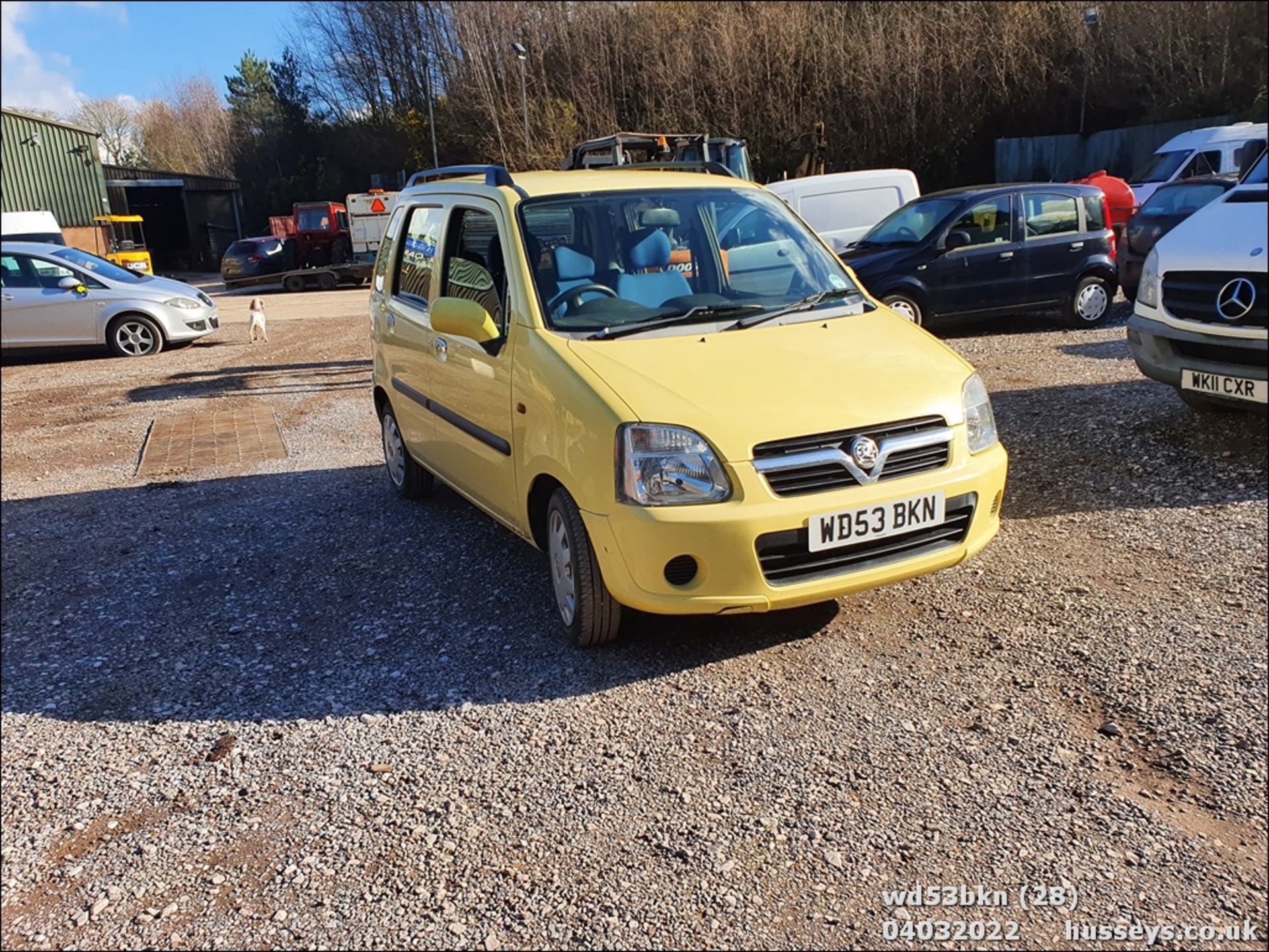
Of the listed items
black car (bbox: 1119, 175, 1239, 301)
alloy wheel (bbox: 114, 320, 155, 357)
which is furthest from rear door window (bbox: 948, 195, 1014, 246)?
alloy wheel (bbox: 114, 320, 155, 357)

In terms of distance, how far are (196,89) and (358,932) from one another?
1.96 m

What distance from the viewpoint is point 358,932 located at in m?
2.37

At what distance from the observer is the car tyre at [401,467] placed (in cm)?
608

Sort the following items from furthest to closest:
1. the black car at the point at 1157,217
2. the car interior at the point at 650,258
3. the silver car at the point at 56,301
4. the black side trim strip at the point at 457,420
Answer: the black car at the point at 1157,217 < the black side trim strip at the point at 457,420 < the car interior at the point at 650,258 < the silver car at the point at 56,301

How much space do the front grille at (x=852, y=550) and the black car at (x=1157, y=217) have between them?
31.7 feet

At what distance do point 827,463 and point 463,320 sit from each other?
5.48ft

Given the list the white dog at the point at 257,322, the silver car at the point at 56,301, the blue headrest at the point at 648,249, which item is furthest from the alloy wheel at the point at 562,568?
the white dog at the point at 257,322

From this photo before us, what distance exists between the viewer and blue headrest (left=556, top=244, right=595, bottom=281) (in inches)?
170

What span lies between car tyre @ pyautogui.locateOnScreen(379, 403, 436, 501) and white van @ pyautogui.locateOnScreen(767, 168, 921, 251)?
8888 millimetres

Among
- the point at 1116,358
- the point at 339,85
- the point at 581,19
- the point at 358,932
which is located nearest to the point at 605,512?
the point at 358,932

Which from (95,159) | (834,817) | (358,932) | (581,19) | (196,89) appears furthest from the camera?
(581,19)

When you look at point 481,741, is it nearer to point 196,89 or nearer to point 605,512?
point 605,512

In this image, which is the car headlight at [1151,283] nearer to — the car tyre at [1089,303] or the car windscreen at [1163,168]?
the car tyre at [1089,303]

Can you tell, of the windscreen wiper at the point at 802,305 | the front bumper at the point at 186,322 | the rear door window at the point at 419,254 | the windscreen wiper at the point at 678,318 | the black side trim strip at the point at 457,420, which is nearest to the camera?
the windscreen wiper at the point at 678,318
